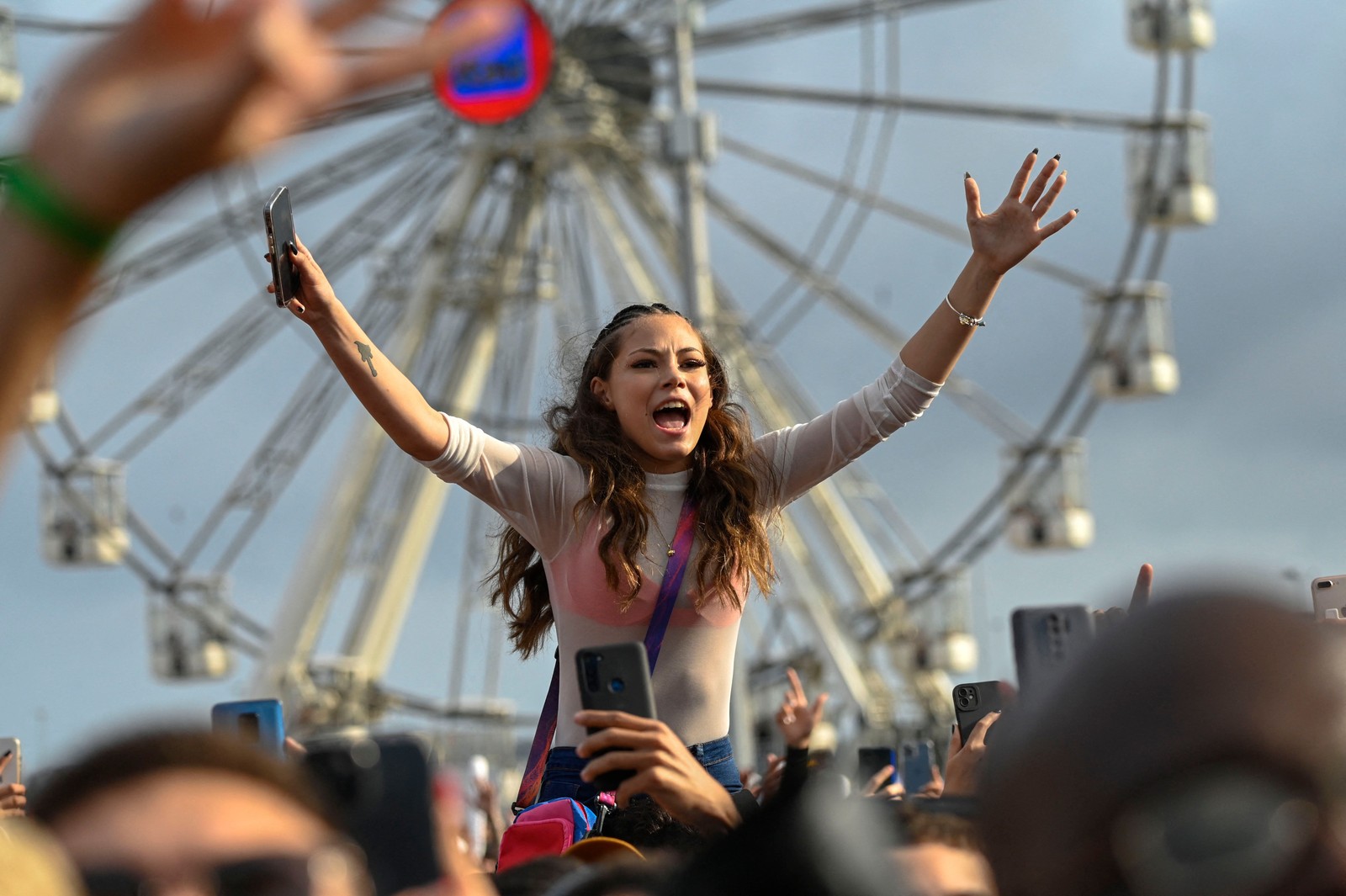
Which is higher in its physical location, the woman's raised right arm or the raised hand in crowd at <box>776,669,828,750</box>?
the woman's raised right arm

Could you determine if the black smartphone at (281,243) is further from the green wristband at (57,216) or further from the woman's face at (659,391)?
the green wristband at (57,216)

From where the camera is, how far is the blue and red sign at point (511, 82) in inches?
505

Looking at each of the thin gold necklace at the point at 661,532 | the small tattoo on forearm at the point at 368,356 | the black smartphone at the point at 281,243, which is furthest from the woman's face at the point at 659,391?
the black smartphone at the point at 281,243

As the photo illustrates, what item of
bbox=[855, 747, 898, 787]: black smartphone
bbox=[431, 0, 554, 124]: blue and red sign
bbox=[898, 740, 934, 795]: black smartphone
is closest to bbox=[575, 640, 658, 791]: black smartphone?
bbox=[855, 747, 898, 787]: black smartphone

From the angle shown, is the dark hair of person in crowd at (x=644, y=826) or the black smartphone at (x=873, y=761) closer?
the dark hair of person in crowd at (x=644, y=826)

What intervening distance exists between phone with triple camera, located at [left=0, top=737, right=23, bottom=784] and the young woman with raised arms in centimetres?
95

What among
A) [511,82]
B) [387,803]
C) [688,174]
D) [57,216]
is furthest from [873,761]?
[511,82]

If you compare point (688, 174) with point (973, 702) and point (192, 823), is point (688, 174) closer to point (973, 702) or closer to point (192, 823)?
point (973, 702)

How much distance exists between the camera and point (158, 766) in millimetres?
1120

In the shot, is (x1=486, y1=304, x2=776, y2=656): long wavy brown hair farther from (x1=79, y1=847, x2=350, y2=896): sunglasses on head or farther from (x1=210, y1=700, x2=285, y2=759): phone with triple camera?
(x1=79, y1=847, x2=350, y2=896): sunglasses on head

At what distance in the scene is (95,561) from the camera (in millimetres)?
16500

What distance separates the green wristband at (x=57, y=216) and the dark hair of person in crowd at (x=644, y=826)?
1.63 meters

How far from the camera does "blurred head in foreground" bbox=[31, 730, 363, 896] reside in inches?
42.6

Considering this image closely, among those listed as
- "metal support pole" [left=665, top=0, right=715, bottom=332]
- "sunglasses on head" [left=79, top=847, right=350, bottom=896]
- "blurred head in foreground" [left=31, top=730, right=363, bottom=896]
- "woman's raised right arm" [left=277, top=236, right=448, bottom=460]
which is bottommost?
"sunglasses on head" [left=79, top=847, right=350, bottom=896]
